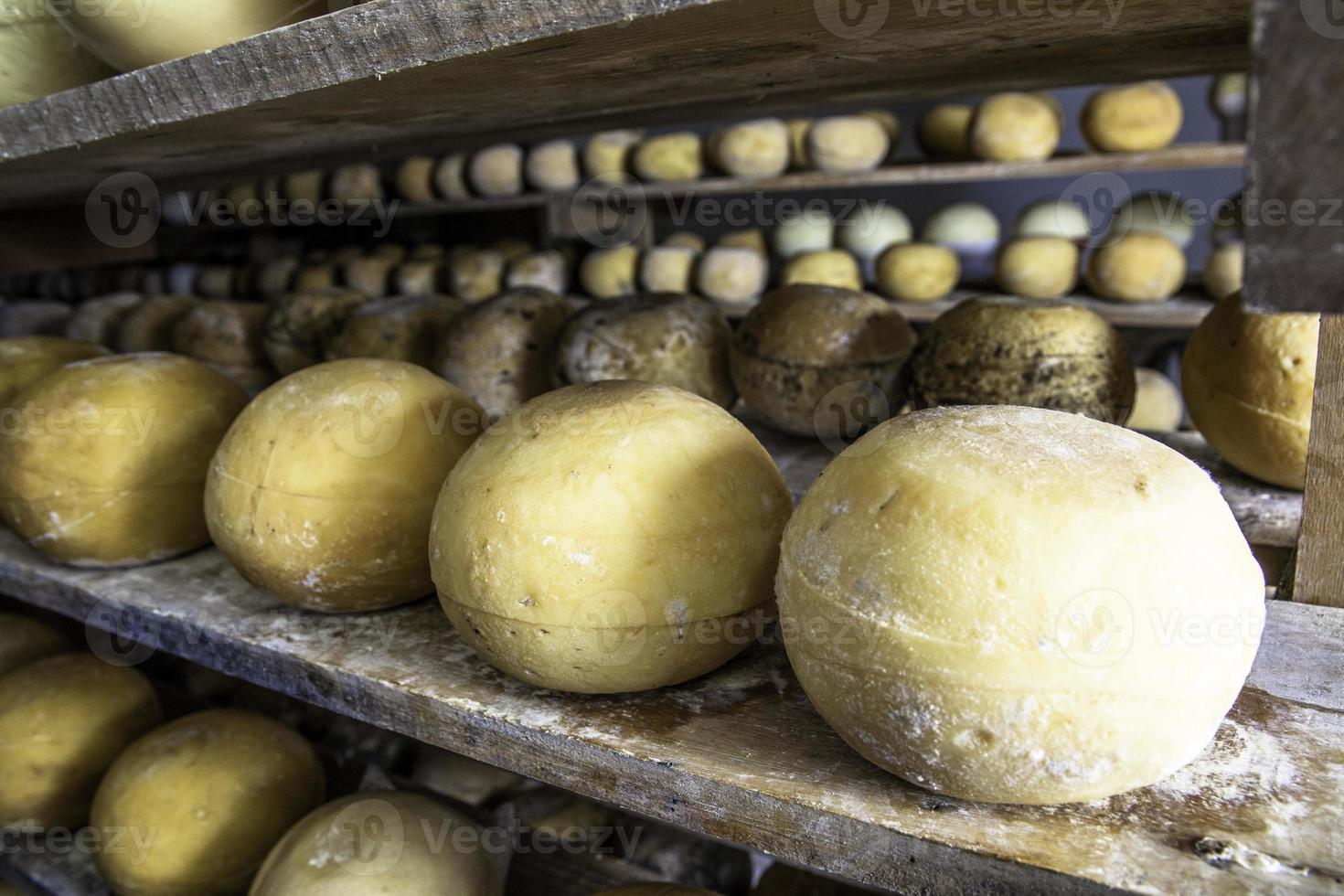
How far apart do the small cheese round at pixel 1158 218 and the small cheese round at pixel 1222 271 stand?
15 cm

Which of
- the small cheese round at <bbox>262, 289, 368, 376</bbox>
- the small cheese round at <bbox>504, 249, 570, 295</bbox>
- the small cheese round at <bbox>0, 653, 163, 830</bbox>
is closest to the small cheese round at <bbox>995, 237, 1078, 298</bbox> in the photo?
the small cheese round at <bbox>504, 249, 570, 295</bbox>

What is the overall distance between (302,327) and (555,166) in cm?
206

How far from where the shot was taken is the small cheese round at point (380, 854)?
112cm

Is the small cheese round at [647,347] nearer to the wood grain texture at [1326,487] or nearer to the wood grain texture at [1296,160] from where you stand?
the wood grain texture at [1326,487]

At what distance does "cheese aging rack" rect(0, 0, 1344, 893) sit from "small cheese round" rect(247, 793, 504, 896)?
0.78 ft

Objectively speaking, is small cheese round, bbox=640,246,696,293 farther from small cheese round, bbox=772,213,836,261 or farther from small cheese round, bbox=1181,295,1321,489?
small cheese round, bbox=1181,295,1321,489

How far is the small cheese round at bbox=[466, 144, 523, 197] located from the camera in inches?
158

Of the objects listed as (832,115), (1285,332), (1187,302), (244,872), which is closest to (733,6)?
(1285,332)

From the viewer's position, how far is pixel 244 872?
4.37ft

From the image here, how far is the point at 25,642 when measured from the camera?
181 cm

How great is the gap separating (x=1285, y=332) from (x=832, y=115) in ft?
9.41

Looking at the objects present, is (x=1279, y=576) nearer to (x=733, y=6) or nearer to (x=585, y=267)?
(x=733, y=6)

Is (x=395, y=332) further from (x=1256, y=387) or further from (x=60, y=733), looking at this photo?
(x=1256, y=387)

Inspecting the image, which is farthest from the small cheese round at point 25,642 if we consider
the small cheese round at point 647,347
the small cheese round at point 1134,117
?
the small cheese round at point 1134,117
